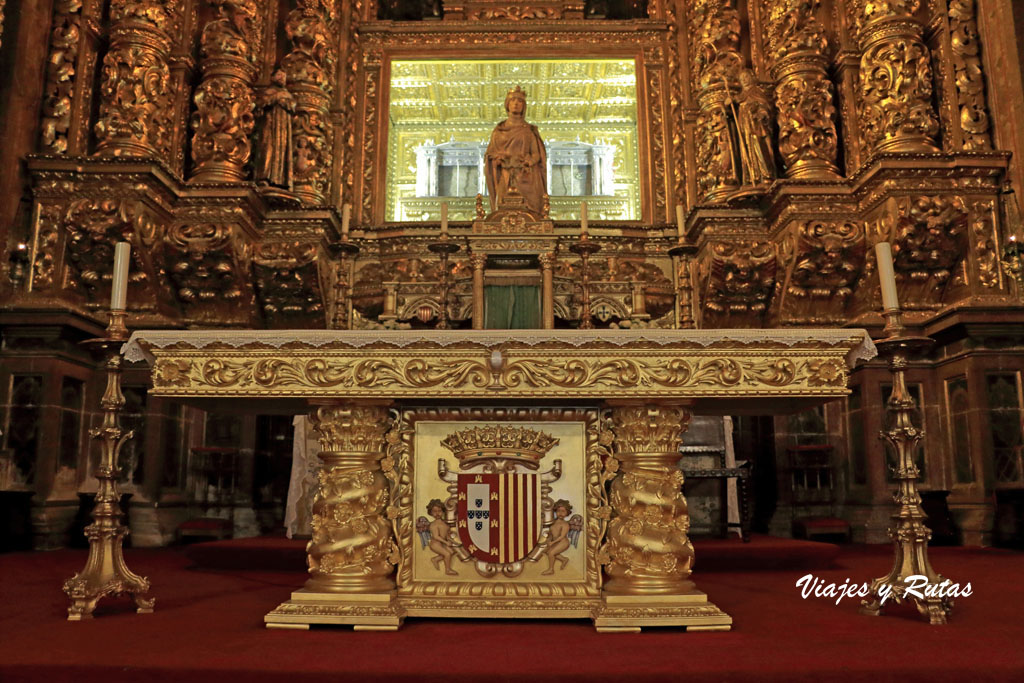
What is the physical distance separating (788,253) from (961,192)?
167 cm

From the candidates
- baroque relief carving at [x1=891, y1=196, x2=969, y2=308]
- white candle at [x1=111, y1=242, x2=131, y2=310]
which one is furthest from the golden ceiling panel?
white candle at [x1=111, y1=242, x2=131, y2=310]

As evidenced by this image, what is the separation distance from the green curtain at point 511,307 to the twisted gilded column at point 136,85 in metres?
3.80

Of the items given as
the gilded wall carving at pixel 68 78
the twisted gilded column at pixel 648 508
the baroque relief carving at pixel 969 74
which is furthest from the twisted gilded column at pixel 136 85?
the baroque relief carving at pixel 969 74

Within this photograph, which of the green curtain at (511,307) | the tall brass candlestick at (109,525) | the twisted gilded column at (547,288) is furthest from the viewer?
the green curtain at (511,307)

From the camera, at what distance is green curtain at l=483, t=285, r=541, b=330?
6.90 metres

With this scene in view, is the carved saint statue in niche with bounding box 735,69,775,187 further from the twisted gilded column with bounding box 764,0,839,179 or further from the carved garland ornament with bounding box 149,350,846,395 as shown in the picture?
the carved garland ornament with bounding box 149,350,846,395

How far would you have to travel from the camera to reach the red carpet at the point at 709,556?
559 cm

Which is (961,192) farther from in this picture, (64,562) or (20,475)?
(20,475)

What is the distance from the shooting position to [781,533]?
7785 mm

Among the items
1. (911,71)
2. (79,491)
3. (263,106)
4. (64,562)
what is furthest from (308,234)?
(911,71)

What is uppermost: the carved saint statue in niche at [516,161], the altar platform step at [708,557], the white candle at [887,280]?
the carved saint statue in niche at [516,161]

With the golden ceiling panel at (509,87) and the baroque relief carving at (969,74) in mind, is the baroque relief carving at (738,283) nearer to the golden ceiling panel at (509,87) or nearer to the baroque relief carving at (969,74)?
the baroque relief carving at (969,74)

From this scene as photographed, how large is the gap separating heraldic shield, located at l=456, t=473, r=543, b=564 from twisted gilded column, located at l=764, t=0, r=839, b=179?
5.97 metres

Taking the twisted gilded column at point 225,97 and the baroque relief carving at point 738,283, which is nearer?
the baroque relief carving at point 738,283
